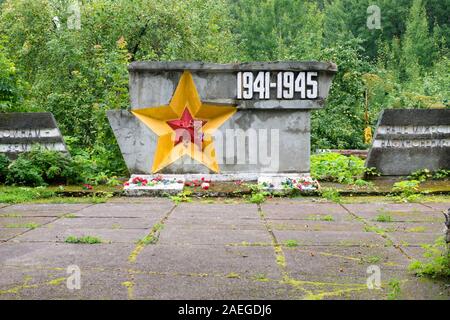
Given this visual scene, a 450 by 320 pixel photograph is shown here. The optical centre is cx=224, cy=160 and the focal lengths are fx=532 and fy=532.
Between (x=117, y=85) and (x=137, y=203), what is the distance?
4288 millimetres

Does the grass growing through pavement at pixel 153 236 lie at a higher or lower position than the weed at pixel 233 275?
lower

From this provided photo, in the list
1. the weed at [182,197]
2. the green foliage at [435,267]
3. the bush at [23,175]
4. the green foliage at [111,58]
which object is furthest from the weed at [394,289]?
the green foliage at [111,58]

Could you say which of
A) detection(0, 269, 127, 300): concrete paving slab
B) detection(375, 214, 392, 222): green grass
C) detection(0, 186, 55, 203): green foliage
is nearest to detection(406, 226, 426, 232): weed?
detection(375, 214, 392, 222): green grass

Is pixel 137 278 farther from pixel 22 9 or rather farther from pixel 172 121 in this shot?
pixel 22 9

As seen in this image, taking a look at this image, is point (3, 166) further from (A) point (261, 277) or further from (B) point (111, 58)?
(A) point (261, 277)

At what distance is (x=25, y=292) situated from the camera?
303cm

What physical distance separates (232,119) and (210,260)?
4.41m

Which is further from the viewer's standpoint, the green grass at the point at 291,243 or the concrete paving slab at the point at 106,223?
the concrete paving slab at the point at 106,223

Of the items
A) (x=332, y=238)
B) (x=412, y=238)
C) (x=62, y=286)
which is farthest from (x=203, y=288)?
(x=412, y=238)

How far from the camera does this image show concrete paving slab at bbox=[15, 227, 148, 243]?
4.51 m

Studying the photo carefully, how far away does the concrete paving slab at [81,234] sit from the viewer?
451 centimetres

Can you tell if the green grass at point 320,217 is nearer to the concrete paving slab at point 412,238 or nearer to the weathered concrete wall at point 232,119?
the concrete paving slab at point 412,238

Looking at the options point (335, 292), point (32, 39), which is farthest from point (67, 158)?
point (32, 39)

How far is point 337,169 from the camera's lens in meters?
9.08
